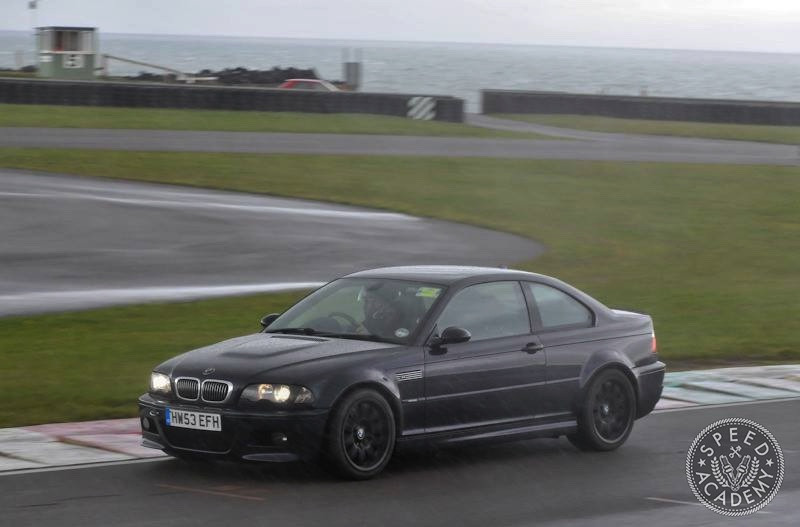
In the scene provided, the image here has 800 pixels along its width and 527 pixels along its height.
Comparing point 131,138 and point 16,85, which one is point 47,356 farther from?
point 16,85

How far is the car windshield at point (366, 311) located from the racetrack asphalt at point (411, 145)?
22.7m

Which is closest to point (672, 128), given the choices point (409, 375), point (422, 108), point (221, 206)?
point (422, 108)

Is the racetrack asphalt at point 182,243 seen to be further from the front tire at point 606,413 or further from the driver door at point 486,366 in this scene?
the front tire at point 606,413

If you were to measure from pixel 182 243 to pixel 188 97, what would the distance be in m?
21.8

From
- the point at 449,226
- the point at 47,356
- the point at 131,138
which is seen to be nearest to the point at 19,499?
the point at 47,356

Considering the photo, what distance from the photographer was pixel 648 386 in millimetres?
10281

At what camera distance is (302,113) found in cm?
4253

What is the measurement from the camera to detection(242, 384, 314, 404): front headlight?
827 centimetres

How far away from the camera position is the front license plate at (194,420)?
8.34 m

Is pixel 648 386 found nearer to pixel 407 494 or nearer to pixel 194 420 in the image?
pixel 407 494

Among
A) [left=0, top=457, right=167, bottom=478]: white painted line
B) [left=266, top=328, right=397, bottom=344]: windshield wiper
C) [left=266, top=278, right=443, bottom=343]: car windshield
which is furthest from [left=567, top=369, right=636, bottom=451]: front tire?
[left=0, top=457, right=167, bottom=478]: white painted line

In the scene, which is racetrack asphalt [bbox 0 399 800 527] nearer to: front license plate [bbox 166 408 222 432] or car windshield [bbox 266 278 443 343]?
front license plate [bbox 166 408 222 432]

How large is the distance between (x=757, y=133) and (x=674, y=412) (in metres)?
37.7

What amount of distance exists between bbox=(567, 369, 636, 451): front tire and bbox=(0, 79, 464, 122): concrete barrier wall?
33.1 meters
